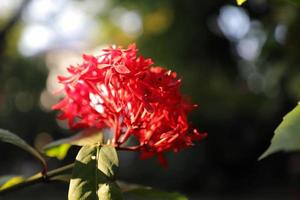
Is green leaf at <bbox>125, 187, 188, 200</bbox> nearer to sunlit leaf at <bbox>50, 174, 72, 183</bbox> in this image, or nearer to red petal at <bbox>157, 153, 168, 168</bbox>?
red petal at <bbox>157, 153, 168, 168</bbox>

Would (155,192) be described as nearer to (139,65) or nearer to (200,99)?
(139,65)

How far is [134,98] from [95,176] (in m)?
0.19

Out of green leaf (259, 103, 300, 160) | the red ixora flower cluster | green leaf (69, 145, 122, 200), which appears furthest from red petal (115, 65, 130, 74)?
green leaf (259, 103, 300, 160)

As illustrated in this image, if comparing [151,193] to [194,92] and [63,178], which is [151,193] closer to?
[63,178]

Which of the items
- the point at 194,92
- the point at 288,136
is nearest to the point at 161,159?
the point at 288,136

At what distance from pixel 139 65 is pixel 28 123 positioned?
743 cm

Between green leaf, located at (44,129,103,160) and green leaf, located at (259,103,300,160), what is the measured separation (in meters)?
0.47

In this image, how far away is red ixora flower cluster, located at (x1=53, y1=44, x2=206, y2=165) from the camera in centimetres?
108

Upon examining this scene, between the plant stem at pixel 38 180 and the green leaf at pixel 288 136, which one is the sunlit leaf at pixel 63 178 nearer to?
the plant stem at pixel 38 180

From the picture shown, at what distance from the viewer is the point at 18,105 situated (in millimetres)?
8469

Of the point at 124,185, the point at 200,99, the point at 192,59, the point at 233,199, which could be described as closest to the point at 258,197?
the point at 233,199

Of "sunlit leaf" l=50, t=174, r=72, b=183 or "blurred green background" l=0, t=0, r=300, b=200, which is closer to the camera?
"sunlit leaf" l=50, t=174, r=72, b=183

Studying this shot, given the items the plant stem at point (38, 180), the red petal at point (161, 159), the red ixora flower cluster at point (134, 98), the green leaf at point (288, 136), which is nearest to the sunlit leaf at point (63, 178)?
the plant stem at point (38, 180)

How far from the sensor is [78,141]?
3.98ft
